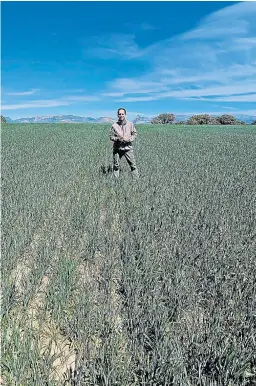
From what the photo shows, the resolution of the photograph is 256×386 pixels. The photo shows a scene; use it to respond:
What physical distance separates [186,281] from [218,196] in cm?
353

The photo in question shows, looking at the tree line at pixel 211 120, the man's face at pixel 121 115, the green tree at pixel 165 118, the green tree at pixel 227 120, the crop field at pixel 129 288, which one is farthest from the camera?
the green tree at pixel 165 118

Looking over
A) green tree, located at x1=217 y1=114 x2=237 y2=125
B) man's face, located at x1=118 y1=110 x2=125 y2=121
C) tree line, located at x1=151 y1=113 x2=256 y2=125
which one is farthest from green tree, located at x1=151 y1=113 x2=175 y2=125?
man's face, located at x1=118 y1=110 x2=125 y2=121

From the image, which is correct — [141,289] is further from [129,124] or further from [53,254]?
[129,124]

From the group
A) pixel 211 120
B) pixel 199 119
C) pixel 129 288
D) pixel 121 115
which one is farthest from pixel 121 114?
pixel 211 120

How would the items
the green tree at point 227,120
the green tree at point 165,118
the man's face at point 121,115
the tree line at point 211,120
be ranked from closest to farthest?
the man's face at point 121,115 < the green tree at point 227,120 < the tree line at point 211,120 < the green tree at point 165,118

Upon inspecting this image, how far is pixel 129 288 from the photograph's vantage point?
2.78m

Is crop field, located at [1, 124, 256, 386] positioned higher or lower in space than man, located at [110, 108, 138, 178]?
lower

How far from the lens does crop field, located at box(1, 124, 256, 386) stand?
2.00m

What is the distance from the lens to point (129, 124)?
736 cm

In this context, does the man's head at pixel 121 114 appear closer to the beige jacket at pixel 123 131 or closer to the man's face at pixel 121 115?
the man's face at pixel 121 115

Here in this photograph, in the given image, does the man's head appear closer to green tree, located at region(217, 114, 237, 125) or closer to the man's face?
the man's face

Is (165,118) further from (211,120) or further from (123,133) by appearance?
(123,133)

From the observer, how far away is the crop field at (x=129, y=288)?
200 centimetres

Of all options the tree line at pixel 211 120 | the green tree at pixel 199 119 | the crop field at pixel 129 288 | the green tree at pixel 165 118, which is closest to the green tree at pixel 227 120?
the tree line at pixel 211 120
